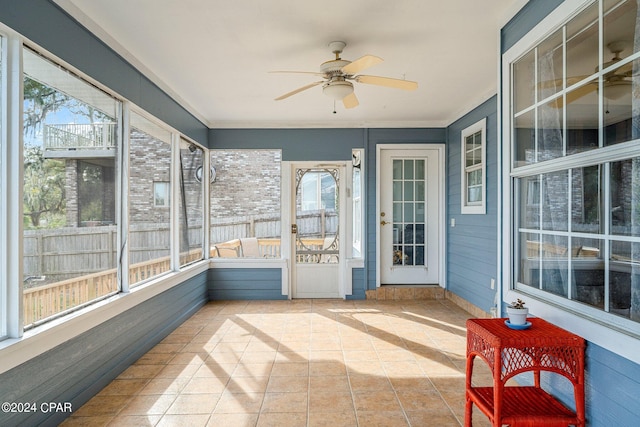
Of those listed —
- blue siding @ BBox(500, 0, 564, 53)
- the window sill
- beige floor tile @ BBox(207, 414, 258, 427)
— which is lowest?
beige floor tile @ BBox(207, 414, 258, 427)

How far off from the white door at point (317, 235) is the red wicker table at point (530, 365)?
363 centimetres

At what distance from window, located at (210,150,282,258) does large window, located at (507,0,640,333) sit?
3.61 meters

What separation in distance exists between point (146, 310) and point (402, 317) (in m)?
2.81

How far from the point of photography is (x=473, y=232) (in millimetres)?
4645

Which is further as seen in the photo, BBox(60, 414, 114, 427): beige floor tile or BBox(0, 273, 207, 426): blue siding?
BBox(60, 414, 114, 427): beige floor tile

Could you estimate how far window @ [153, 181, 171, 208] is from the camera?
3768mm

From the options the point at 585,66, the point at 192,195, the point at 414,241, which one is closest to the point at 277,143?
the point at 192,195

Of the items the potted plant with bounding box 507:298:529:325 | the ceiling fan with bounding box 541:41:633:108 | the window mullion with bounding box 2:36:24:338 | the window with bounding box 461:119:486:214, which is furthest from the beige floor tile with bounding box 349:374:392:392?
the window with bounding box 461:119:486:214

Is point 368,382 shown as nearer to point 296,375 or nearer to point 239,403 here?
point 296,375

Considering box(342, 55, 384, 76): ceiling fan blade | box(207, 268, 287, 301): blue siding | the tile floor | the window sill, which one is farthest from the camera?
box(207, 268, 287, 301): blue siding

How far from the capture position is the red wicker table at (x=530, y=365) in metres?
1.80

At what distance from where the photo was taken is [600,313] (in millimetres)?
1788

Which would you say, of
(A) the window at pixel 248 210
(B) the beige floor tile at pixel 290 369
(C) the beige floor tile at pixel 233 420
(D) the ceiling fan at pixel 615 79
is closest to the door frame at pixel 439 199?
(A) the window at pixel 248 210

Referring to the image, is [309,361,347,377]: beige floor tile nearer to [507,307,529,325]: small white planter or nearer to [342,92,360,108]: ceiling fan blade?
[507,307,529,325]: small white planter
